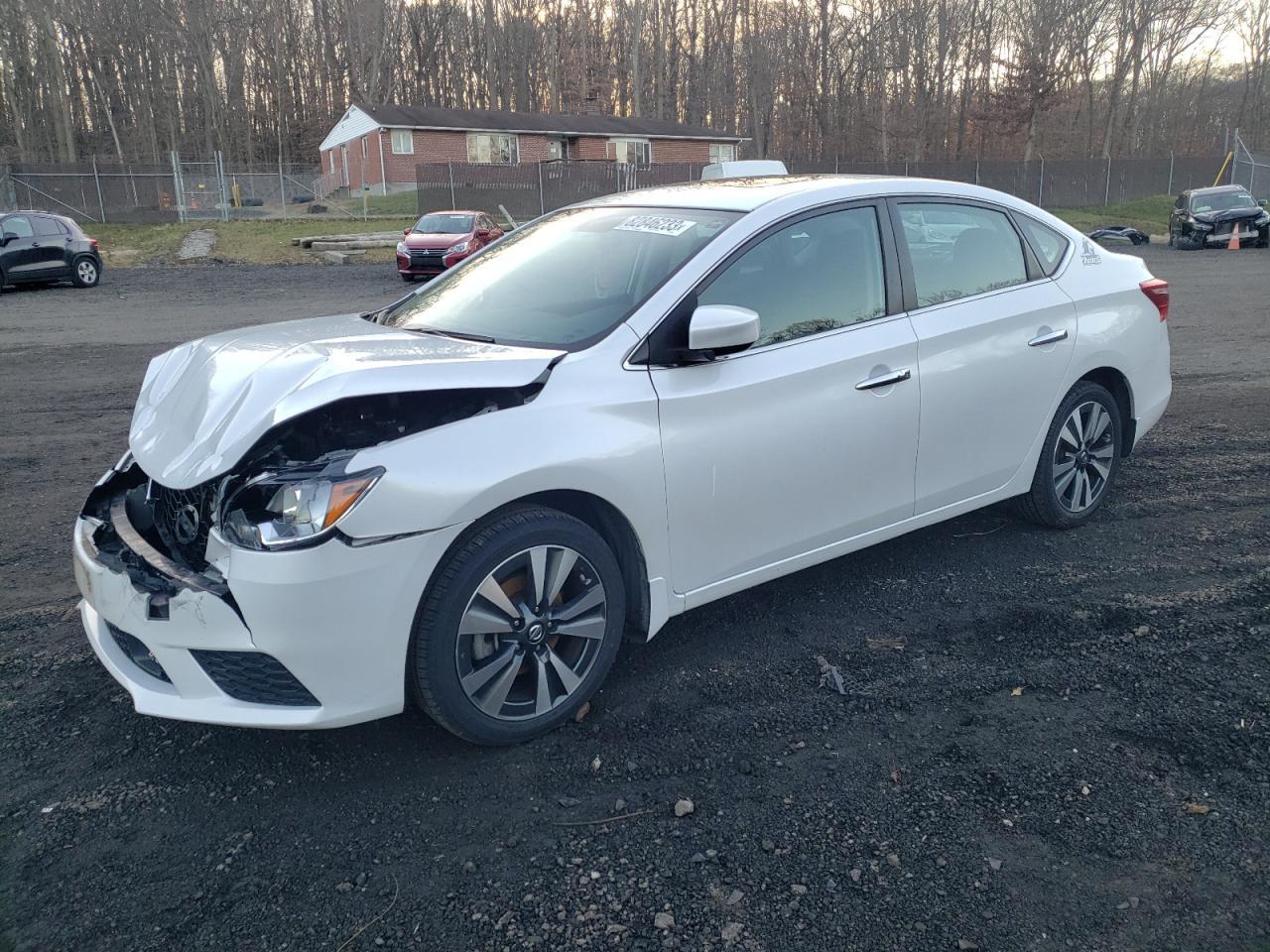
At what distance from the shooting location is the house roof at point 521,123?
4784cm

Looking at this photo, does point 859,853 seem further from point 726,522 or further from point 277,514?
point 277,514

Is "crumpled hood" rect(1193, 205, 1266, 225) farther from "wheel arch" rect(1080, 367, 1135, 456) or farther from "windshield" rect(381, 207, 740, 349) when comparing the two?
"windshield" rect(381, 207, 740, 349)

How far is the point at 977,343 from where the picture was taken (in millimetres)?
4355

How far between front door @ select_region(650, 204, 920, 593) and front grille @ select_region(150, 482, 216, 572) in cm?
152

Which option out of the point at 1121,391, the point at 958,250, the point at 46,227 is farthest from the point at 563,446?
the point at 46,227

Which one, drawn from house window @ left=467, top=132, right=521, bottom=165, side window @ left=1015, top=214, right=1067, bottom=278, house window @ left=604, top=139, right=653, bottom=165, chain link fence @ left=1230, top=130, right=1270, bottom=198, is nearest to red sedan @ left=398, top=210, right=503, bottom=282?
side window @ left=1015, top=214, right=1067, bottom=278

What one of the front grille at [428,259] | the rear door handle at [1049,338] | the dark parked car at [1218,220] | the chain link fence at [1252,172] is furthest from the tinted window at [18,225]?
the chain link fence at [1252,172]

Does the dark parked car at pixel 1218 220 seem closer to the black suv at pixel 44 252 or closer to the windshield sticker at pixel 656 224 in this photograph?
the black suv at pixel 44 252

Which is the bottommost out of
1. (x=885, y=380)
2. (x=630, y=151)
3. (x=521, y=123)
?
(x=885, y=380)

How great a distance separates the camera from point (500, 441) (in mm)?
3076

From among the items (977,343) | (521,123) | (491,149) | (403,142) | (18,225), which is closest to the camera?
(977,343)

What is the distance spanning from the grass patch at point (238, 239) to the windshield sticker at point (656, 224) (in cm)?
2460

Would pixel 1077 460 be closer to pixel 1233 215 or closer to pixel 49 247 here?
pixel 49 247

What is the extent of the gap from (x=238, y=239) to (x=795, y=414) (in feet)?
100
